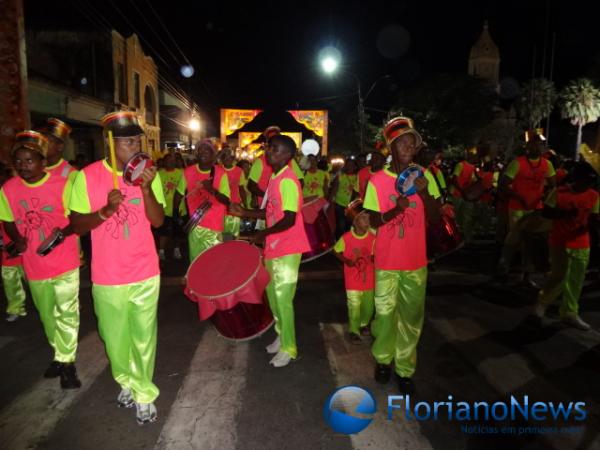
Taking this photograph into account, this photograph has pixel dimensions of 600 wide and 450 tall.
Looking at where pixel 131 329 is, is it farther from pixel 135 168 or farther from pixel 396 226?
pixel 396 226

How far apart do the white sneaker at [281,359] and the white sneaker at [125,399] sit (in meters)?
1.36

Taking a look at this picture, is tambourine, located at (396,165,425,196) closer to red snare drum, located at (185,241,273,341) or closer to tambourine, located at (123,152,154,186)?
red snare drum, located at (185,241,273,341)

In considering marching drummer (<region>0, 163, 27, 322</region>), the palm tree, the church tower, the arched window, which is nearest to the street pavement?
marching drummer (<region>0, 163, 27, 322</region>)

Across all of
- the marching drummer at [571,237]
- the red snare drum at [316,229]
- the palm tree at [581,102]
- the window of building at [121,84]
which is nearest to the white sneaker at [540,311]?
the marching drummer at [571,237]

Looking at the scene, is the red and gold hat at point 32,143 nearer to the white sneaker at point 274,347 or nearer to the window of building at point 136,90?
the white sneaker at point 274,347

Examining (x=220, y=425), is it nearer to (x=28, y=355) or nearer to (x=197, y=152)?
(x=28, y=355)

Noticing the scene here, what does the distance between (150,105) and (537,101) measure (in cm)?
5579

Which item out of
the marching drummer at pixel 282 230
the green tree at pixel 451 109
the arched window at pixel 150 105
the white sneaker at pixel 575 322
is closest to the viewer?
the marching drummer at pixel 282 230

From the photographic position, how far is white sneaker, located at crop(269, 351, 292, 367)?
4.46 metres

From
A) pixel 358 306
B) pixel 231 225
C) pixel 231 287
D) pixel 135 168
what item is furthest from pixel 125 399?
pixel 231 225

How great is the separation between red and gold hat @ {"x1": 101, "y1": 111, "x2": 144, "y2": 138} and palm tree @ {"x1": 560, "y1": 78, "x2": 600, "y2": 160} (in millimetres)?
67961

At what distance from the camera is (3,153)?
927 centimetres

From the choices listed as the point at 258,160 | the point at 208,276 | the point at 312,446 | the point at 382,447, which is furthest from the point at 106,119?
the point at 258,160

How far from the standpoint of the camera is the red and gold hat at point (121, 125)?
10.2 feet
